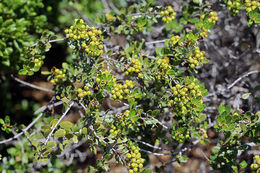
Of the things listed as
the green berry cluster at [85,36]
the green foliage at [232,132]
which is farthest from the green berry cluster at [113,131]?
the green foliage at [232,132]

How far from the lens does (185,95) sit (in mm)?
1986

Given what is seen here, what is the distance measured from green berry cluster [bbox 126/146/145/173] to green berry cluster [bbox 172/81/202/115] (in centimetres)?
47

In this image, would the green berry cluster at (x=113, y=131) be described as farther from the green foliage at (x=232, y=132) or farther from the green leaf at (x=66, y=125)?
the green foliage at (x=232, y=132)

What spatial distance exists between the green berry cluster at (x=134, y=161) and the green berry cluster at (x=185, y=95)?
47 centimetres

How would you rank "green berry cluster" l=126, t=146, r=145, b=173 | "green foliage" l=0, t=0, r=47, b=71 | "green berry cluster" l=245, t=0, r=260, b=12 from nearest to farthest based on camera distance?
"green berry cluster" l=126, t=146, r=145, b=173
"green foliage" l=0, t=0, r=47, b=71
"green berry cluster" l=245, t=0, r=260, b=12

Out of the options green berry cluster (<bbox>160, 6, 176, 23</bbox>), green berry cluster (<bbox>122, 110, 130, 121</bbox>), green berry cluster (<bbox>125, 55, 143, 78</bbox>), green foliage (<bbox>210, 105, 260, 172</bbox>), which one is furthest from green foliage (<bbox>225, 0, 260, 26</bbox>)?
green berry cluster (<bbox>122, 110, 130, 121</bbox>)

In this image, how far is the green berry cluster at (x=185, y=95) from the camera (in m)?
Answer: 1.96

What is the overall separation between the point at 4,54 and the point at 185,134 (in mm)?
1696

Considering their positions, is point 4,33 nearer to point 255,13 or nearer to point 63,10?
point 63,10

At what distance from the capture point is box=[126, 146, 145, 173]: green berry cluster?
1.88m

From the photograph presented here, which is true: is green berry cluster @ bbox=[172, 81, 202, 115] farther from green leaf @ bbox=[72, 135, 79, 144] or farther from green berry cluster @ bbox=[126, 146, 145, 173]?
green leaf @ bbox=[72, 135, 79, 144]

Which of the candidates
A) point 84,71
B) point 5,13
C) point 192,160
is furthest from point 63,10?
point 192,160

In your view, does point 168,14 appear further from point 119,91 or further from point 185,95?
point 119,91

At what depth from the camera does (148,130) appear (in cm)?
245
